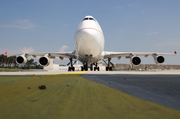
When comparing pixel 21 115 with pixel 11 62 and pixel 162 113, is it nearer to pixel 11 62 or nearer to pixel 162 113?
pixel 162 113

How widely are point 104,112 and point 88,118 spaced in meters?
0.23

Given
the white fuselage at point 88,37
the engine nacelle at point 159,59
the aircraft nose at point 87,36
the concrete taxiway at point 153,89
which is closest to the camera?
the concrete taxiway at point 153,89

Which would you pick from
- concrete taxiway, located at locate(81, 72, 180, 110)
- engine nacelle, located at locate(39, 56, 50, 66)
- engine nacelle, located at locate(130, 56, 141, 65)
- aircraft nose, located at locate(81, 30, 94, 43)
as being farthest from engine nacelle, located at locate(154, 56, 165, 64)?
concrete taxiway, located at locate(81, 72, 180, 110)

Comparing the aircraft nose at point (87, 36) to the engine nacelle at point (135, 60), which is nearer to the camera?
the aircraft nose at point (87, 36)

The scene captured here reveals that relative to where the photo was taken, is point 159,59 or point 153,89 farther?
point 159,59

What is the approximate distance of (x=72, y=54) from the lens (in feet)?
63.8

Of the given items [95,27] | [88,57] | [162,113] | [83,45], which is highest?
[95,27]

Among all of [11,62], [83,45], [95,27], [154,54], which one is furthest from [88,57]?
[11,62]

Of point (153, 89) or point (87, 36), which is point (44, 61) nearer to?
point (87, 36)

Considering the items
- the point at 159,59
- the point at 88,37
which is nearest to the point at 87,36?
the point at 88,37

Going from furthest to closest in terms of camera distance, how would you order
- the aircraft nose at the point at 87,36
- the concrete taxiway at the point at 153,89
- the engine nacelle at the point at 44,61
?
the engine nacelle at the point at 44,61 < the aircraft nose at the point at 87,36 < the concrete taxiway at the point at 153,89

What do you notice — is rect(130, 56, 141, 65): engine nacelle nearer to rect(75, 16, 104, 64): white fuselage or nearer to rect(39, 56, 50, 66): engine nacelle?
rect(75, 16, 104, 64): white fuselage

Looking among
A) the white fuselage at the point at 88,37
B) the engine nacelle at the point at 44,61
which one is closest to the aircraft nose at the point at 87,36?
the white fuselage at the point at 88,37

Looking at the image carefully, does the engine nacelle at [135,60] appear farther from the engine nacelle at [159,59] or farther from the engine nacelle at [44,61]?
the engine nacelle at [44,61]
